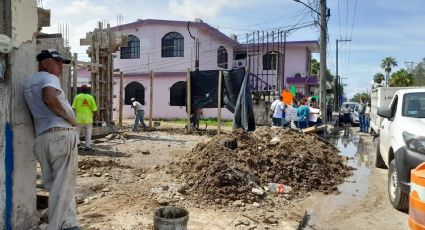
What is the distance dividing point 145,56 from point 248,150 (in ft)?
75.6

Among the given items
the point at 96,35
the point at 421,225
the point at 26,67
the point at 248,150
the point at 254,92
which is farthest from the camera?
the point at 254,92

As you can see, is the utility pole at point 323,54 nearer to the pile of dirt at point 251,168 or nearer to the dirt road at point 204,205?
the pile of dirt at point 251,168

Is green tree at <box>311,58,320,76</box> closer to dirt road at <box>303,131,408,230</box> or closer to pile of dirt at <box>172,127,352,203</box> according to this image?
pile of dirt at <box>172,127,352,203</box>

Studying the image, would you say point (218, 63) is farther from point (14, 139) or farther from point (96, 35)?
point (14, 139)

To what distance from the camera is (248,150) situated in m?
8.84

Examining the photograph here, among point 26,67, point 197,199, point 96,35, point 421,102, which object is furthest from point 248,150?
point 96,35

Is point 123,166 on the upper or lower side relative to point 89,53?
lower

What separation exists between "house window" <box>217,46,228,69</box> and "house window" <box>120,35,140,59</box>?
620 cm

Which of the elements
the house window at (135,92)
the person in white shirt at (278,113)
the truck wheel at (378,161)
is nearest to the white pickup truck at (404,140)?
the truck wheel at (378,161)

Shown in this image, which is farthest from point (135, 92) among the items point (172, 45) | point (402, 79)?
point (402, 79)

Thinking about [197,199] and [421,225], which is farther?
[197,199]

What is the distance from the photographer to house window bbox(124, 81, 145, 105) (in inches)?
1182

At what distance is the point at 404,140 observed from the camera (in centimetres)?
609

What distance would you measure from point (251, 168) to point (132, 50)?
25.1 metres
